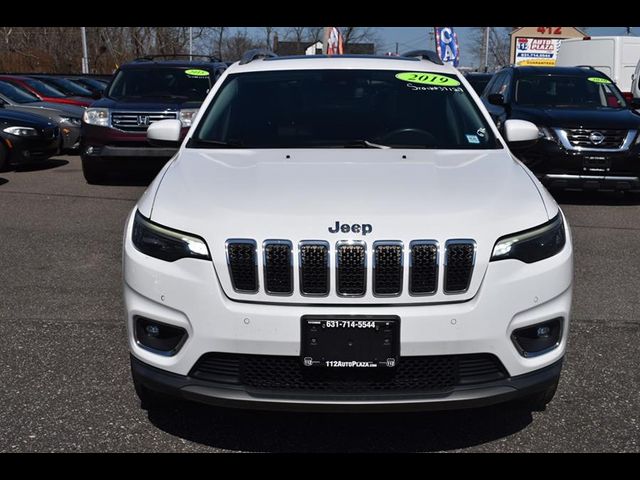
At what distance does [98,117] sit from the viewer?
428 inches

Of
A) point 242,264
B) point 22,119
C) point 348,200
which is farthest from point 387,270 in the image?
point 22,119

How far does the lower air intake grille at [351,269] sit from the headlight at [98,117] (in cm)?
840

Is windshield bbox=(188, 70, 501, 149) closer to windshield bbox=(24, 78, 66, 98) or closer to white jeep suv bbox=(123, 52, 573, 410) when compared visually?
white jeep suv bbox=(123, 52, 573, 410)

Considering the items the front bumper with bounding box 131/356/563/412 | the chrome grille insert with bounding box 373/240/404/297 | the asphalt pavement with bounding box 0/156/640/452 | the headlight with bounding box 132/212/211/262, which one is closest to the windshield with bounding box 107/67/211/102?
the asphalt pavement with bounding box 0/156/640/452

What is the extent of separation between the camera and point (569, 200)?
34.0ft

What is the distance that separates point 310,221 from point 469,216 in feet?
2.05

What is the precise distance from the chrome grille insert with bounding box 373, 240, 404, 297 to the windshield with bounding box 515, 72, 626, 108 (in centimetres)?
849

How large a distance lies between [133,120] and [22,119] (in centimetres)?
272

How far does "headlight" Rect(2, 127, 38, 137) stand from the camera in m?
12.3

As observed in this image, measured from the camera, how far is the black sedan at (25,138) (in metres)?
12.2

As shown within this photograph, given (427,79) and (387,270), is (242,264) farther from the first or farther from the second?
(427,79)

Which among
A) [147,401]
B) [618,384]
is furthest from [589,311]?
[147,401]

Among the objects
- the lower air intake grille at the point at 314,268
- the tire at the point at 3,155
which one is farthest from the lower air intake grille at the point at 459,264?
the tire at the point at 3,155

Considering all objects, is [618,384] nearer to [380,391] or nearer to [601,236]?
[380,391]
